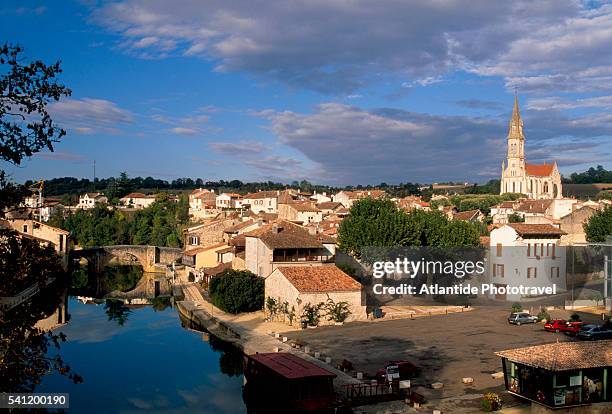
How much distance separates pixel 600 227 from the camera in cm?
6569

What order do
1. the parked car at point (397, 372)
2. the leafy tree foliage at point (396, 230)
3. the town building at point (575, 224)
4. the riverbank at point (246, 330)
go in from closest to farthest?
1. the parked car at point (397, 372)
2. the riverbank at point (246, 330)
3. the leafy tree foliage at point (396, 230)
4. the town building at point (575, 224)

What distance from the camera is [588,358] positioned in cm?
2406

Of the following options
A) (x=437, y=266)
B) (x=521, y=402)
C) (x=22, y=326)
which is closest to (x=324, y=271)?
(x=437, y=266)

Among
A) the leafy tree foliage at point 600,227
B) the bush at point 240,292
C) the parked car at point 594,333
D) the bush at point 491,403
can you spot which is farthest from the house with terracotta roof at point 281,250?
the leafy tree foliage at point 600,227

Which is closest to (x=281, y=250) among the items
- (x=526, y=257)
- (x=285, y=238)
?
(x=285, y=238)

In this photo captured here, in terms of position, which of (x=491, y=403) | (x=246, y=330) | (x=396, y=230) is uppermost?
(x=396, y=230)

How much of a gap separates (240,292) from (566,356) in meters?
30.2

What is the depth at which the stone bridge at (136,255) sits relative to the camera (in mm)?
98188

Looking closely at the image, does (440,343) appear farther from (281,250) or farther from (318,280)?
(281,250)

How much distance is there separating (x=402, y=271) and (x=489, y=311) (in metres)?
9.03

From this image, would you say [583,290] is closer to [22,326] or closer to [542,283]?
[542,283]

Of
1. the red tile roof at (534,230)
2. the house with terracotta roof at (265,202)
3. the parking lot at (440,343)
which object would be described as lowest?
the parking lot at (440,343)

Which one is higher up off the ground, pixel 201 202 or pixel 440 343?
pixel 201 202

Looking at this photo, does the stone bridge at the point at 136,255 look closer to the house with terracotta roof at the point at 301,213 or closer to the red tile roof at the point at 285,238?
the house with terracotta roof at the point at 301,213
